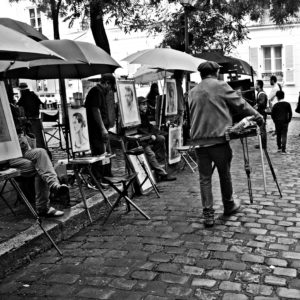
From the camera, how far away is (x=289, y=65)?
24172 mm

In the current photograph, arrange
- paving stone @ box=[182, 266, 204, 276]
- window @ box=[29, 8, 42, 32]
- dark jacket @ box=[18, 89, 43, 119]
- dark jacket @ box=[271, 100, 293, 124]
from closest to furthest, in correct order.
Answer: paving stone @ box=[182, 266, 204, 276], dark jacket @ box=[271, 100, 293, 124], dark jacket @ box=[18, 89, 43, 119], window @ box=[29, 8, 42, 32]

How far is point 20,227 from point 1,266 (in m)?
0.98

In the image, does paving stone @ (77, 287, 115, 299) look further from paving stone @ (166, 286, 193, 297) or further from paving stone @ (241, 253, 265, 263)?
paving stone @ (241, 253, 265, 263)

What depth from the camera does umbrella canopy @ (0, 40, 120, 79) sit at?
242 inches

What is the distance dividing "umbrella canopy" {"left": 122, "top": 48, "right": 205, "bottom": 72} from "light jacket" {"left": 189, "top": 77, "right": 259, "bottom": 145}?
3009mm

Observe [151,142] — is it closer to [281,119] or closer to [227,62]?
[281,119]

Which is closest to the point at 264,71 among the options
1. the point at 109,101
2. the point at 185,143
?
the point at 185,143

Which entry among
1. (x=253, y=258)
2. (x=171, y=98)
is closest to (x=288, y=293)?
(x=253, y=258)

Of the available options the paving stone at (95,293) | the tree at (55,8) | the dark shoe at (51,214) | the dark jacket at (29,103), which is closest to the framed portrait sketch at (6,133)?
the dark shoe at (51,214)

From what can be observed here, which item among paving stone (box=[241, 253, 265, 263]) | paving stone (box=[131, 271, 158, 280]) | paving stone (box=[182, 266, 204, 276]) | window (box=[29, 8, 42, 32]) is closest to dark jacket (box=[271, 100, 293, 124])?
paving stone (box=[241, 253, 265, 263])

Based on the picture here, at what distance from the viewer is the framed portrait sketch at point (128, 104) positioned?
23.8 ft

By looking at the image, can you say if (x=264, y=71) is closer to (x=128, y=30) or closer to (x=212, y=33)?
(x=212, y=33)

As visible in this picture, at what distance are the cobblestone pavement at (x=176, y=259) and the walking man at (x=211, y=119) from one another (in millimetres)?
525

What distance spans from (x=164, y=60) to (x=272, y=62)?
17.7 metres
